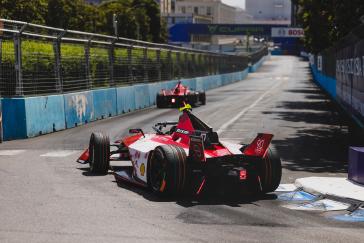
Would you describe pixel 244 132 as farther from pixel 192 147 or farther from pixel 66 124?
pixel 192 147

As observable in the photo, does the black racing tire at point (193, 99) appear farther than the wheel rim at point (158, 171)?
Yes

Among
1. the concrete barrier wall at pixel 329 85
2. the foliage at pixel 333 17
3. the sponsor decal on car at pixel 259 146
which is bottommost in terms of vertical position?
the concrete barrier wall at pixel 329 85

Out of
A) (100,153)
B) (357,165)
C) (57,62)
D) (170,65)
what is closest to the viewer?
(357,165)

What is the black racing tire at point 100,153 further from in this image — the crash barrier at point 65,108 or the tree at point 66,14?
the tree at point 66,14

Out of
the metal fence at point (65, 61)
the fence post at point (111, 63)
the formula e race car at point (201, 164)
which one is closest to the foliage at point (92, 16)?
the metal fence at point (65, 61)

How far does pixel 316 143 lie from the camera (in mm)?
15031

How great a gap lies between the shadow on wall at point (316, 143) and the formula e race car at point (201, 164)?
2.64 m

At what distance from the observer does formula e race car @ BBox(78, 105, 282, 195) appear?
26.3ft

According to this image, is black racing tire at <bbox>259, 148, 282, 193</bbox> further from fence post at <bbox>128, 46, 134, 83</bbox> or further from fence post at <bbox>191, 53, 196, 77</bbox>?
fence post at <bbox>191, 53, 196, 77</bbox>

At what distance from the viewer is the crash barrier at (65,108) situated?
51.1 ft

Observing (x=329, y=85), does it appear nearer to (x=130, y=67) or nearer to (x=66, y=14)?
(x=130, y=67)

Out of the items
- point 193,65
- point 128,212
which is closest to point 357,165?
point 128,212

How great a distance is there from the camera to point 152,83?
30891 mm

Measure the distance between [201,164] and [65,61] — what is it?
11963 mm
